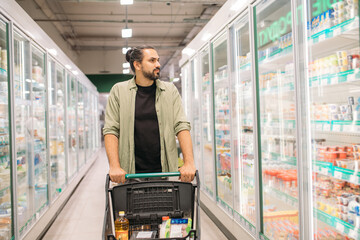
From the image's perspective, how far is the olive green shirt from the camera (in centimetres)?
228

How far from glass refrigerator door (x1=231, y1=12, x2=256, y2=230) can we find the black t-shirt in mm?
1491

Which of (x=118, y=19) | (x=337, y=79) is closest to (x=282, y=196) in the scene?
(x=337, y=79)

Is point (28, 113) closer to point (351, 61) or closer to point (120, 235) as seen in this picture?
point (120, 235)

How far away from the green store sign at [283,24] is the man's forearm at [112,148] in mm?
1576

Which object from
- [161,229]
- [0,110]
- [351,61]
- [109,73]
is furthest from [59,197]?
[109,73]

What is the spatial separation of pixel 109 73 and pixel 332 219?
1511 centimetres

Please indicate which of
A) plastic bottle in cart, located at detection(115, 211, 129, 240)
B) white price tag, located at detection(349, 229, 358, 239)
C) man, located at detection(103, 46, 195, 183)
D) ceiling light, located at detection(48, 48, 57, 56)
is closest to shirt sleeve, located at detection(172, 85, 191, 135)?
man, located at detection(103, 46, 195, 183)

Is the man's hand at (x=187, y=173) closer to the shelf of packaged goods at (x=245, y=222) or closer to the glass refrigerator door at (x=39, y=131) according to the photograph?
the shelf of packaged goods at (x=245, y=222)

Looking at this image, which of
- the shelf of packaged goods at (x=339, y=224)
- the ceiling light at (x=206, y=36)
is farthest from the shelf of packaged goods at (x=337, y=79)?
the ceiling light at (x=206, y=36)

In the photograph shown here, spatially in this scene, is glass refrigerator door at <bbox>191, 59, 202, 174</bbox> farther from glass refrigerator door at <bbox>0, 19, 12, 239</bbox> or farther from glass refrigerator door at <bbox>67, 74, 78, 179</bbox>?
glass refrigerator door at <bbox>0, 19, 12, 239</bbox>

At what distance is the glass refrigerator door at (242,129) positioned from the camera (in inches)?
139

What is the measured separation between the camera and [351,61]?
2172 mm

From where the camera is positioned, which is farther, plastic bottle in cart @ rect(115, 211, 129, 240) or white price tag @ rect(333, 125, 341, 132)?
white price tag @ rect(333, 125, 341, 132)

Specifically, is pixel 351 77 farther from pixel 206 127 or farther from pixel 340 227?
pixel 206 127
